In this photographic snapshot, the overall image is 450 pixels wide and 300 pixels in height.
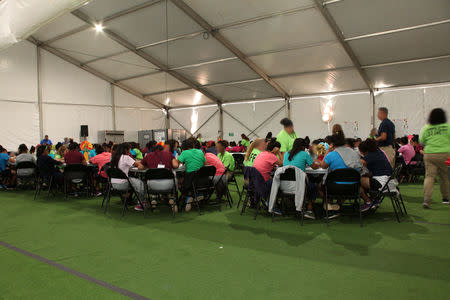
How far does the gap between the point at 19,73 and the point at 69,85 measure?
2.34 m

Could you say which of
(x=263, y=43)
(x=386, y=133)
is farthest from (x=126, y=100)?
(x=386, y=133)

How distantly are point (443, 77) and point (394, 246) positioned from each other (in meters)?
11.6

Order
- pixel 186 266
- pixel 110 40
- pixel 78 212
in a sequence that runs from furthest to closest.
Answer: pixel 110 40 < pixel 78 212 < pixel 186 266

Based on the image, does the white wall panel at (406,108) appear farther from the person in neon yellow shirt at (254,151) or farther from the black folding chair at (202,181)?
the black folding chair at (202,181)

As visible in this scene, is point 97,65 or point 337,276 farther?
point 97,65

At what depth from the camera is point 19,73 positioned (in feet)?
50.4

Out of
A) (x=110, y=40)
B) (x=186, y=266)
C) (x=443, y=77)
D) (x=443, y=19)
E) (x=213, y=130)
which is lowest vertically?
(x=186, y=266)

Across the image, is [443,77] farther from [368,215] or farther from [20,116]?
[20,116]

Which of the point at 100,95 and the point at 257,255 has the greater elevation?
the point at 100,95

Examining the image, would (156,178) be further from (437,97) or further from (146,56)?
(437,97)

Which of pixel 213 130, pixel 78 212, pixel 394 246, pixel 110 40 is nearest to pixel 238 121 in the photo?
pixel 213 130

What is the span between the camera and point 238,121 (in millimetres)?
18094

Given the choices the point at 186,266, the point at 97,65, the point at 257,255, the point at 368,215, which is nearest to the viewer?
the point at 186,266

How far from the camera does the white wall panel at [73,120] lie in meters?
16.5
